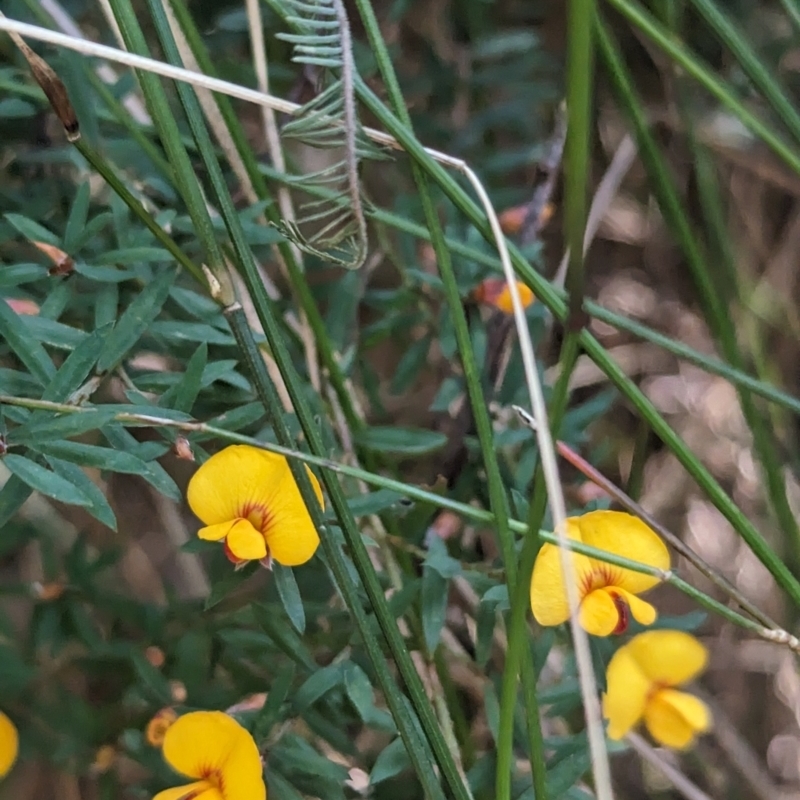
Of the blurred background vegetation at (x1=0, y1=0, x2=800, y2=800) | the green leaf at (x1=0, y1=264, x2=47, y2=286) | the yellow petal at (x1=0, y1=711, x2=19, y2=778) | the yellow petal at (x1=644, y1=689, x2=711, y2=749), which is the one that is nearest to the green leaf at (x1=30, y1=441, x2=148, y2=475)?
the blurred background vegetation at (x1=0, y1=0, x2=800, y2=800)

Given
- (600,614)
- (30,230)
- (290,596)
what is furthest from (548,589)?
(30,230)

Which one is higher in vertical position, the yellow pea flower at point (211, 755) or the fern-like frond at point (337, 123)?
the fern-like frond at point (337, 123)

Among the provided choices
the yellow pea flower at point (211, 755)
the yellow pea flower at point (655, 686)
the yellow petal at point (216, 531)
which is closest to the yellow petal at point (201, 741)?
the yellow pea flower at point (211, 755)

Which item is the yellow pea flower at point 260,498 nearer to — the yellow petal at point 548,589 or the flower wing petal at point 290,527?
the flower wing petal at point 290,527

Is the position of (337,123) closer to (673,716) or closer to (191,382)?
(191,382)

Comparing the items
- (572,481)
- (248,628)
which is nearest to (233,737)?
(248,628)

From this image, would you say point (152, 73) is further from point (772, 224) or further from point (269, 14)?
point (772, 224)

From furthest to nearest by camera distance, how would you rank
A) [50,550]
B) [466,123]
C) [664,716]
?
[466,123], [50,550], [664,716]
